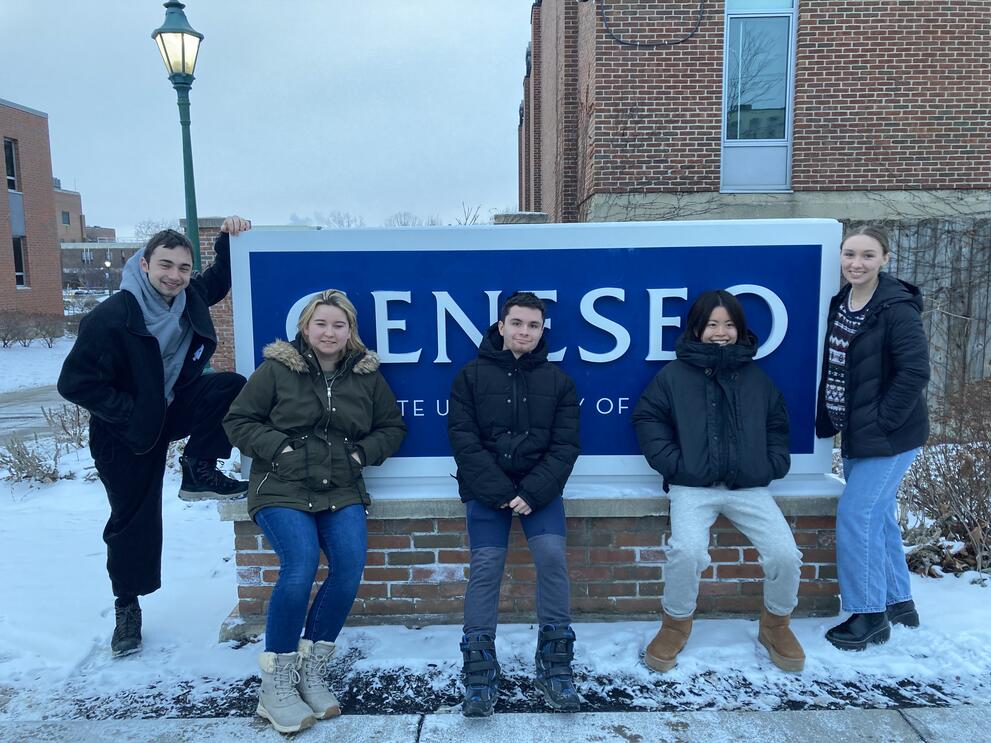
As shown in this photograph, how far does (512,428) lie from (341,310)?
85cm

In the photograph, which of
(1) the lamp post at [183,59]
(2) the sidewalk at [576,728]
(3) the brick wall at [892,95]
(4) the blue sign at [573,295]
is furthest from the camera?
(3) the brick wall at [892,95]

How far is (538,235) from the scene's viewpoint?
3131 mm

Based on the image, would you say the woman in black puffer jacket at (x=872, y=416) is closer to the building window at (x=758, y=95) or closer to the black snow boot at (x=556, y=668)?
the black snow boot at (x=556, y=668)

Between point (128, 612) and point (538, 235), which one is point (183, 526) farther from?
point (538, 235)

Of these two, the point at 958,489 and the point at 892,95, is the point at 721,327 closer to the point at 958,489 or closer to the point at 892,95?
the point at 958,489

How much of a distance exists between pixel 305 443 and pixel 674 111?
8.43 meters

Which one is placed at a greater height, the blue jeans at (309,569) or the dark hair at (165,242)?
the dark hair at (165,242)

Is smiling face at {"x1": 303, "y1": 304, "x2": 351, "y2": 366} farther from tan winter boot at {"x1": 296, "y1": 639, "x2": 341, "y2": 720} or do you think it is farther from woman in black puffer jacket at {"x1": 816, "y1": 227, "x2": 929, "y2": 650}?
woman in black puffer jacket at {"x1": 816, "y1": 227, "x2": 929, "y2": 650}

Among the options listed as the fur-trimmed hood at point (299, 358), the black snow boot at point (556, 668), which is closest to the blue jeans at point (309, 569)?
the fur-trimmed hood at point (299, 358)

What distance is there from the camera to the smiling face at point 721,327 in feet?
9.53

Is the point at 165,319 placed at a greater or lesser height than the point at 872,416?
greater

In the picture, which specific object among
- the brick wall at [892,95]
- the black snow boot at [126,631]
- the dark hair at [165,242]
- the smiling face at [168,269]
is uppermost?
the brick wall at [892,95]

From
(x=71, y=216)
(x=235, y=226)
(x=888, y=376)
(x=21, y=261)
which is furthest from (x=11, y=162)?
(x=71, y=216)

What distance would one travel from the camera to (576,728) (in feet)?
8.04
